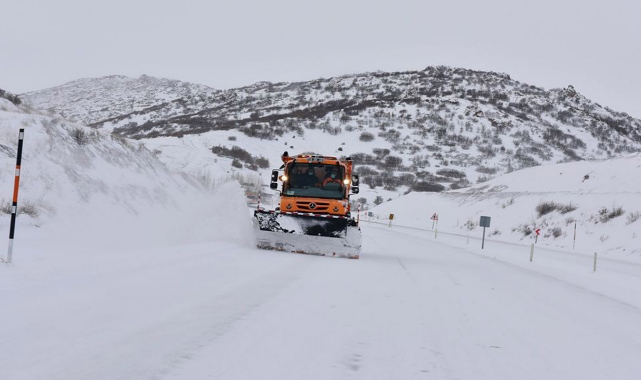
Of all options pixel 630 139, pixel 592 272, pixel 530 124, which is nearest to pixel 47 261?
pixel 592 272

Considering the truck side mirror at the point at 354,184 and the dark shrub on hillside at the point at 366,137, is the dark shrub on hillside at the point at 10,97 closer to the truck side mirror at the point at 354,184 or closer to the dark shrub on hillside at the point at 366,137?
the truck side mirror at the point at 354,184

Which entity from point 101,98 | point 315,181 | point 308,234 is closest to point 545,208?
point 315,181

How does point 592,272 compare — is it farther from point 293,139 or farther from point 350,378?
point 293,139

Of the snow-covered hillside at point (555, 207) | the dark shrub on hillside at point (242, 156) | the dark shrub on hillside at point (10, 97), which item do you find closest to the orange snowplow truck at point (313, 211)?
the dark shrub on hillside at point (10, 97)

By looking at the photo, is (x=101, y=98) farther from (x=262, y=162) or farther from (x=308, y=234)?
(x=308, y=234)

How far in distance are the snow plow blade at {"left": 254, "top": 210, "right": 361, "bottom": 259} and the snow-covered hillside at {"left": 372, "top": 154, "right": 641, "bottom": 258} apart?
52.6ft

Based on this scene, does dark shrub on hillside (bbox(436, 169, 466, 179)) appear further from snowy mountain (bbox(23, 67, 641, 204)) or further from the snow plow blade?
the snow plow blade

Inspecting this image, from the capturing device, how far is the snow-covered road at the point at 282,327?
12.9ft

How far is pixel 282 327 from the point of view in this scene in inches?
209

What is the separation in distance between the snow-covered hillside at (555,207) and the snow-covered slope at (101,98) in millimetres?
104728

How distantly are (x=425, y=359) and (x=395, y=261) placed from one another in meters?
10.0

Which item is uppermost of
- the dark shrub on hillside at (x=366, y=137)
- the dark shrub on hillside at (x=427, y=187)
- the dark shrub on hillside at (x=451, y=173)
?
the dark shrub on hillside at (x=366, y=137)

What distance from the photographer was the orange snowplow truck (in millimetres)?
14047

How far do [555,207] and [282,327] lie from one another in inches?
1423
